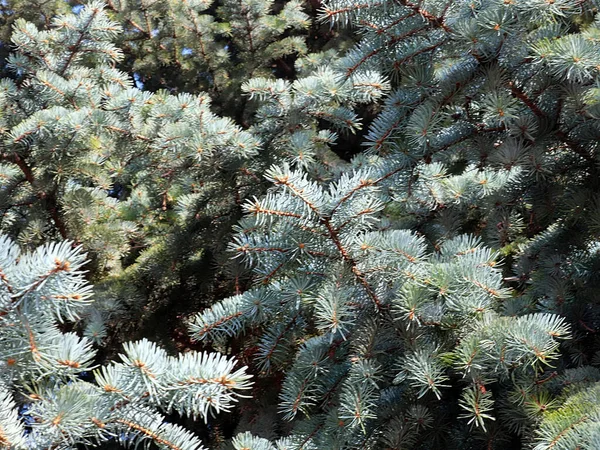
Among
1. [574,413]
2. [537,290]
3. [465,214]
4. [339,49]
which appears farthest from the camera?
[339,49]

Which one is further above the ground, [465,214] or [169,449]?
[169,449]

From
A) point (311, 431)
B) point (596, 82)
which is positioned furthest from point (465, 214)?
point (311, 431)

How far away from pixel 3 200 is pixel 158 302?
0.69m

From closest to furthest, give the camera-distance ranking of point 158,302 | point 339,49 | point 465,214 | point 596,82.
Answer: point 596,82 → point 465,214 → point 158,302 → point 339,49

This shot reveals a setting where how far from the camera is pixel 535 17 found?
1285 mm

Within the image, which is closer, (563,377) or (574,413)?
(574,413)

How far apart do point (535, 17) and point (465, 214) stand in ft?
3.08

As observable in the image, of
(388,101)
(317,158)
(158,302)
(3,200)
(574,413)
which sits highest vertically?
(388,101)

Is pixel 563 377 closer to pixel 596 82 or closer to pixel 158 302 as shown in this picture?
pixel 596 82

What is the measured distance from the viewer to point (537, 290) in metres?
1.65

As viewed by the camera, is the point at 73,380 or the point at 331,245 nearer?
the point at 73,380

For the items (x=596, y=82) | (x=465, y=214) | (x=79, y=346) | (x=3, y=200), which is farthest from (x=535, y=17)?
(x=3, y=200)

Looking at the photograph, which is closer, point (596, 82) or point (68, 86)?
point (596, 82)

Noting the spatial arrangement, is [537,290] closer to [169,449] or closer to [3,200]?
[169,449]
